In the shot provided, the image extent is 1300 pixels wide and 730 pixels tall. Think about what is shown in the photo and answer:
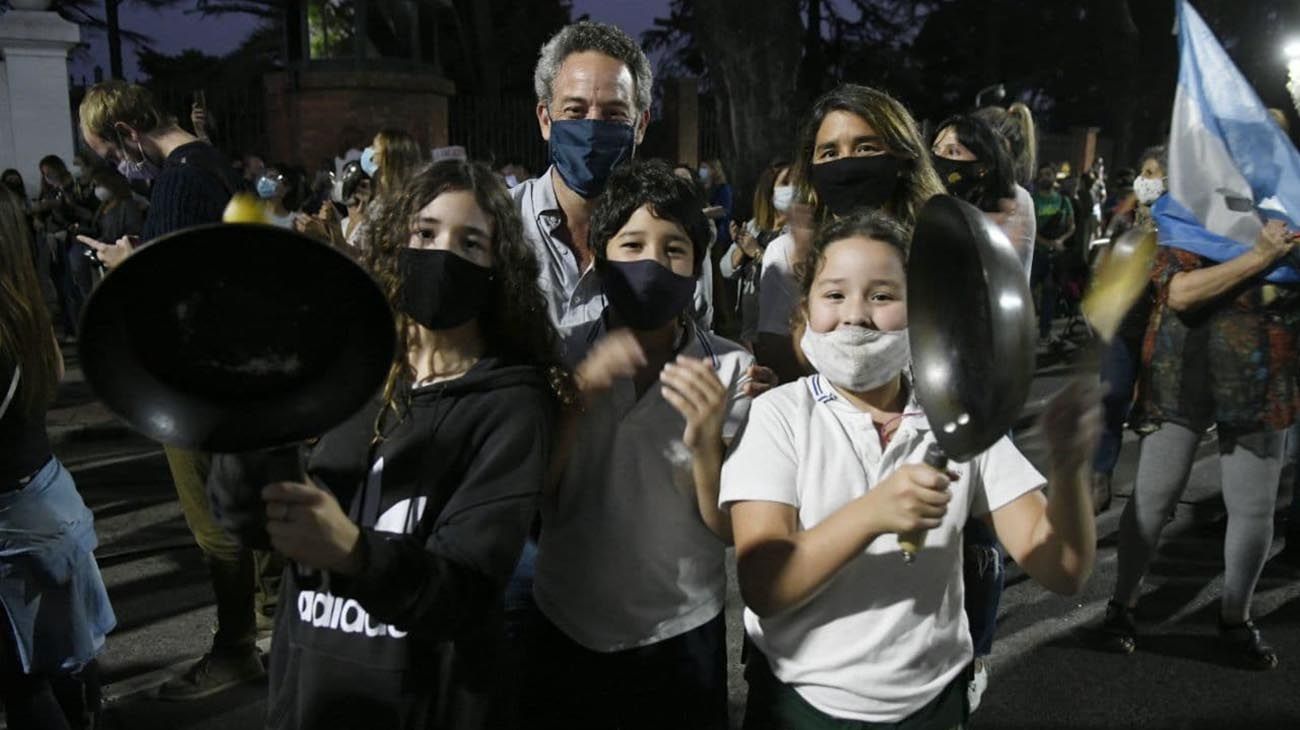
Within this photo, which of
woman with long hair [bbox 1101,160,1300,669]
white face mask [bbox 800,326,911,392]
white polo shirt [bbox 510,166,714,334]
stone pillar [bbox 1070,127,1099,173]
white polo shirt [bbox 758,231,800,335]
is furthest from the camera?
stone pillar [bbox 1070,127,1099,173]

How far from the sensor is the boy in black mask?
1.92m

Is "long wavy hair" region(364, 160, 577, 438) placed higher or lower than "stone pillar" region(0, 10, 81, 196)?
lower

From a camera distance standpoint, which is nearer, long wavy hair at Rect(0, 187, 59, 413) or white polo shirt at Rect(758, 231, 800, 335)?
long wavy hair at Rect(0, 187, 59, 413)

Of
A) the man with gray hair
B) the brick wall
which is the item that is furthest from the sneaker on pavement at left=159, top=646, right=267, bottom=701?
the brick wall

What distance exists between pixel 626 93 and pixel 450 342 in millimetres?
979

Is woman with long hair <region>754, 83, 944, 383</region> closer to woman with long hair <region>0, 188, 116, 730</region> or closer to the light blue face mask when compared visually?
woman with long hair <region>0, 188, 116, 730</region>

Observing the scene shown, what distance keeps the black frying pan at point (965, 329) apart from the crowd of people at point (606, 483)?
120mm

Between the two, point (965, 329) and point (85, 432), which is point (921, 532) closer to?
point (965, 329)

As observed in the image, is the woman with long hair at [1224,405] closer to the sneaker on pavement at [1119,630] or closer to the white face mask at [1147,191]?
the sneaker on pavement at [1119,630]

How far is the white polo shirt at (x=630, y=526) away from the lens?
1.92 meters

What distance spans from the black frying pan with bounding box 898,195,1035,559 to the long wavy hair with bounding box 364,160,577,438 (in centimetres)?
72

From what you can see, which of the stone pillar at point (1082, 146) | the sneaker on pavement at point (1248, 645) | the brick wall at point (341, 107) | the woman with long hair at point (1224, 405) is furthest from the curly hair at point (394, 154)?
the stone pillar at point (1082, 146)

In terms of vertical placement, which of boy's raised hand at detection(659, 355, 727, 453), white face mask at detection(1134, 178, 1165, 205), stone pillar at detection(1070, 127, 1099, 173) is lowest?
boy's raised hand at detection(659, 355, 727, 453)

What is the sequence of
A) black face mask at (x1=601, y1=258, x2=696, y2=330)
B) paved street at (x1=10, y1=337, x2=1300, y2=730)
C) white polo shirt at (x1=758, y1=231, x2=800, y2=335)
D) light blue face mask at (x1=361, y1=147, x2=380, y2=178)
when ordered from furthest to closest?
light blue face mask at (x1=361, y1=147, x2=380, y2=178), paved street at (x1=10, y1=337, x2=1300, y2=730), white polo shirt at (x1=758, y1=231, x2=800, y2=335), black face mask at (x1=601, y1=258, x2=696, y2=330)
